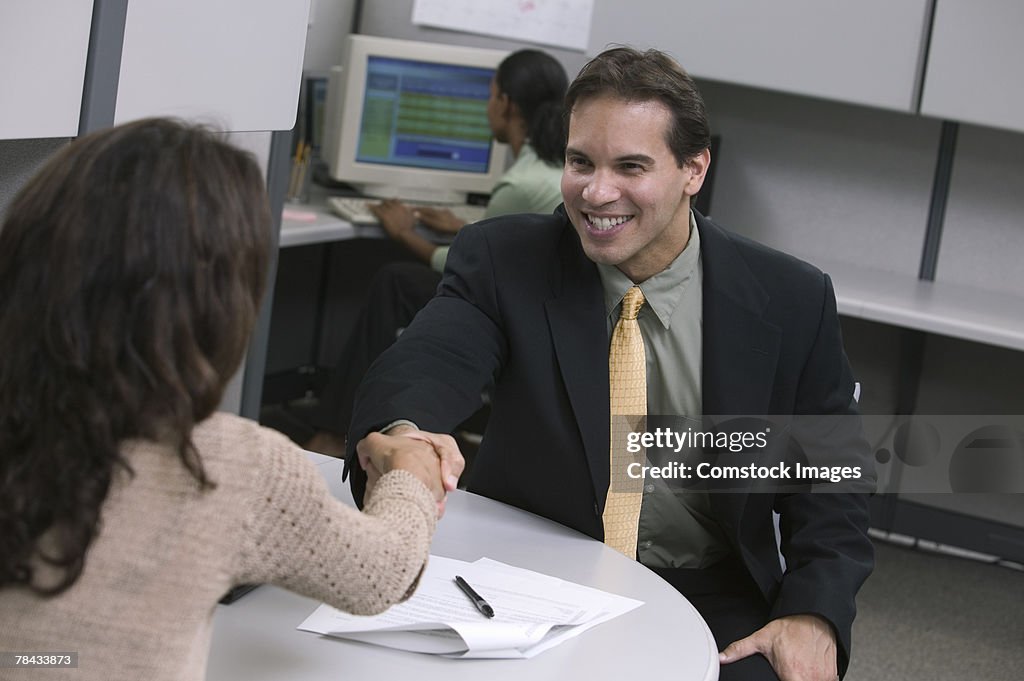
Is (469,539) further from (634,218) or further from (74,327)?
(74,327)

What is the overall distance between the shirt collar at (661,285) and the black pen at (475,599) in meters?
0.51

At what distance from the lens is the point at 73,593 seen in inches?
30.9

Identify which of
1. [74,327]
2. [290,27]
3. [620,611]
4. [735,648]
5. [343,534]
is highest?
[290,27]

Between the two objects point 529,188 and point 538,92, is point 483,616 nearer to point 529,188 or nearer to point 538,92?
point 529,188

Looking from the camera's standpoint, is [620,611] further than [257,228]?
Yes

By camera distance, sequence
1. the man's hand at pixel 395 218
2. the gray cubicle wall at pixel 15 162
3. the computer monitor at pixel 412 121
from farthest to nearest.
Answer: the computer monitor at pixel 412 121, the man's hand at pixel 395 218, the gray cubicle wall at pixel 15 162

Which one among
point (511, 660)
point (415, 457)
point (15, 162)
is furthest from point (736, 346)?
point (15, 162)

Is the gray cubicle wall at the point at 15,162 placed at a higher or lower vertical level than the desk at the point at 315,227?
higher

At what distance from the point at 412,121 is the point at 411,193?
22 cm

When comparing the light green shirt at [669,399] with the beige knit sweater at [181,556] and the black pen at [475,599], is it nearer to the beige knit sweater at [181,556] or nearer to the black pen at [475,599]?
the black pen at [475,599]

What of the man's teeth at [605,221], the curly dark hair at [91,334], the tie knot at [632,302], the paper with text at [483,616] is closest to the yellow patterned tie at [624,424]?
the tie knot at [632,302]

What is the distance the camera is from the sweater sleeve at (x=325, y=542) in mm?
848

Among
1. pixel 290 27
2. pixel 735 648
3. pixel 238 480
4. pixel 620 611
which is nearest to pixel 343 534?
pixel 238 480

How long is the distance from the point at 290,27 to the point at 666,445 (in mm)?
1022
